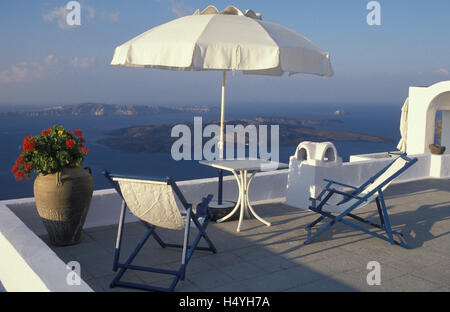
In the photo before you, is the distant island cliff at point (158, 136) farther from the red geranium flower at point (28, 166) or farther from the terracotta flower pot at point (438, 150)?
the red geranium flower at point (28, 166)

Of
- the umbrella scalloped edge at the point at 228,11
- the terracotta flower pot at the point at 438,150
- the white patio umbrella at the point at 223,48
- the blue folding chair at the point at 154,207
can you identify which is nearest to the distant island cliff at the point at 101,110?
the terracotta flower pot at the point at 438,150

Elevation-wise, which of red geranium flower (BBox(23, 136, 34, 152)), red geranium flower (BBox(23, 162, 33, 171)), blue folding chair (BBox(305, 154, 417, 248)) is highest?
red geranium flower (BBox(23, 136, 34, 152))

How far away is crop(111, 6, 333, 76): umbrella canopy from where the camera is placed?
15.1 ft

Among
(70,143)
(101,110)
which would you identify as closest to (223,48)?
(70,143)

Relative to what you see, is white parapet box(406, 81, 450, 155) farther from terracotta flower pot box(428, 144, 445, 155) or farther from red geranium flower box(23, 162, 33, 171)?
red geranium flower box(23, 162, 33, 171)

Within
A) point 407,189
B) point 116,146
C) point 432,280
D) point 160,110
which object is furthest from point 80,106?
point 432,280

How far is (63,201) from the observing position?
449cm

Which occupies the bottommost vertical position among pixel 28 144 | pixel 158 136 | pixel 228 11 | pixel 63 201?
pixel 158 136

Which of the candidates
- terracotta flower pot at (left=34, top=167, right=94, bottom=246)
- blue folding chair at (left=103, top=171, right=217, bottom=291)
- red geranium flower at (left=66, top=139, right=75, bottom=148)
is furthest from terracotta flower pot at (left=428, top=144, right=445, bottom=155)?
red geranium flower at (left=66, top=139, right=75, bottom=148)

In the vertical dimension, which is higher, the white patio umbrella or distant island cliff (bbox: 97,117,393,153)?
the white patio umbrella

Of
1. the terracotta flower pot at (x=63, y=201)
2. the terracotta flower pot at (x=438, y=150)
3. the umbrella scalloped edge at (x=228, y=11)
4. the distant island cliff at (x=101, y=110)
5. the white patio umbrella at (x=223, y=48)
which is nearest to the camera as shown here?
the terracotta flower pot at (x=63, y=201)

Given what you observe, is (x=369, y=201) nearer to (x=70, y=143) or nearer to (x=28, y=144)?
(x=70, y=143)

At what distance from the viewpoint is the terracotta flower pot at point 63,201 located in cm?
447

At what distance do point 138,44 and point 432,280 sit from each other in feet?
12.2
